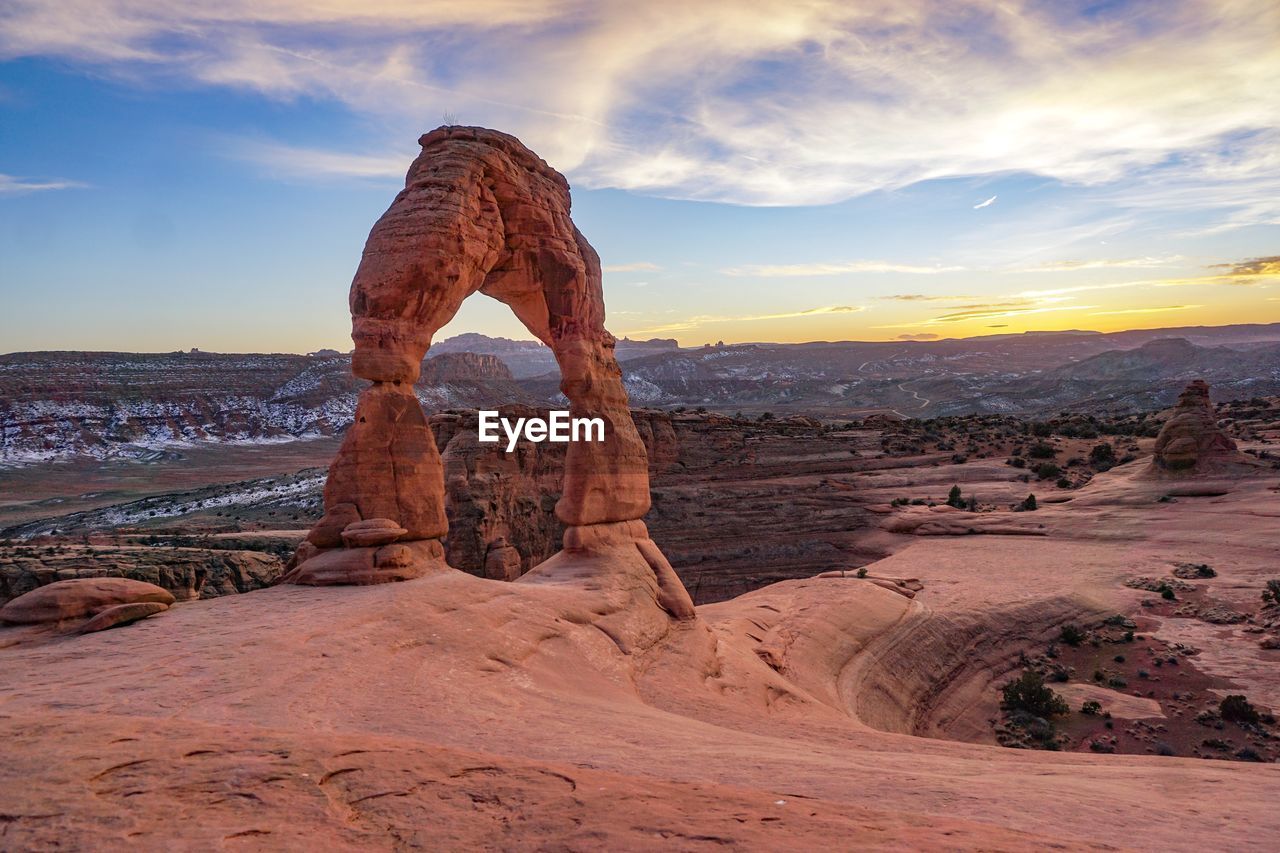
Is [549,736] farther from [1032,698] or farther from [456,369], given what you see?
[456,369]

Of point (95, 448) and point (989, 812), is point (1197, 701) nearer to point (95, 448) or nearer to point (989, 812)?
point (989, 812)

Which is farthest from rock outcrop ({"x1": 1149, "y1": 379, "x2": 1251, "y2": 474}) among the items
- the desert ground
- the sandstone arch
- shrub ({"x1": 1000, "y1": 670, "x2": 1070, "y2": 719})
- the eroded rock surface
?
the eroded rock surface

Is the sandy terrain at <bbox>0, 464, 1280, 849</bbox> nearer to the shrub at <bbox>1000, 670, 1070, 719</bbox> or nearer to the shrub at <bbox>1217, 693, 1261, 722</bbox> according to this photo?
the shrub at <bbox>1217, 693, 1261, 722</bbox>

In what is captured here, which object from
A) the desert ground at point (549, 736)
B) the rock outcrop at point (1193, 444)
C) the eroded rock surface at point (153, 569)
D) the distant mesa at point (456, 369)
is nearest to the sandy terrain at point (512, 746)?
the desert ground at point (549, 736)

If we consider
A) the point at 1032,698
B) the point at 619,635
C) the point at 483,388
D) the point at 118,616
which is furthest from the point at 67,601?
the point at 483,388

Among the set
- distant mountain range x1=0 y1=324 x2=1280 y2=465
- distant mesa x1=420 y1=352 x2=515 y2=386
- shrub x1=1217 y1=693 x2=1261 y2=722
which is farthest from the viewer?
distant mesa x1=420 y1=352 x2=515 y2=386
